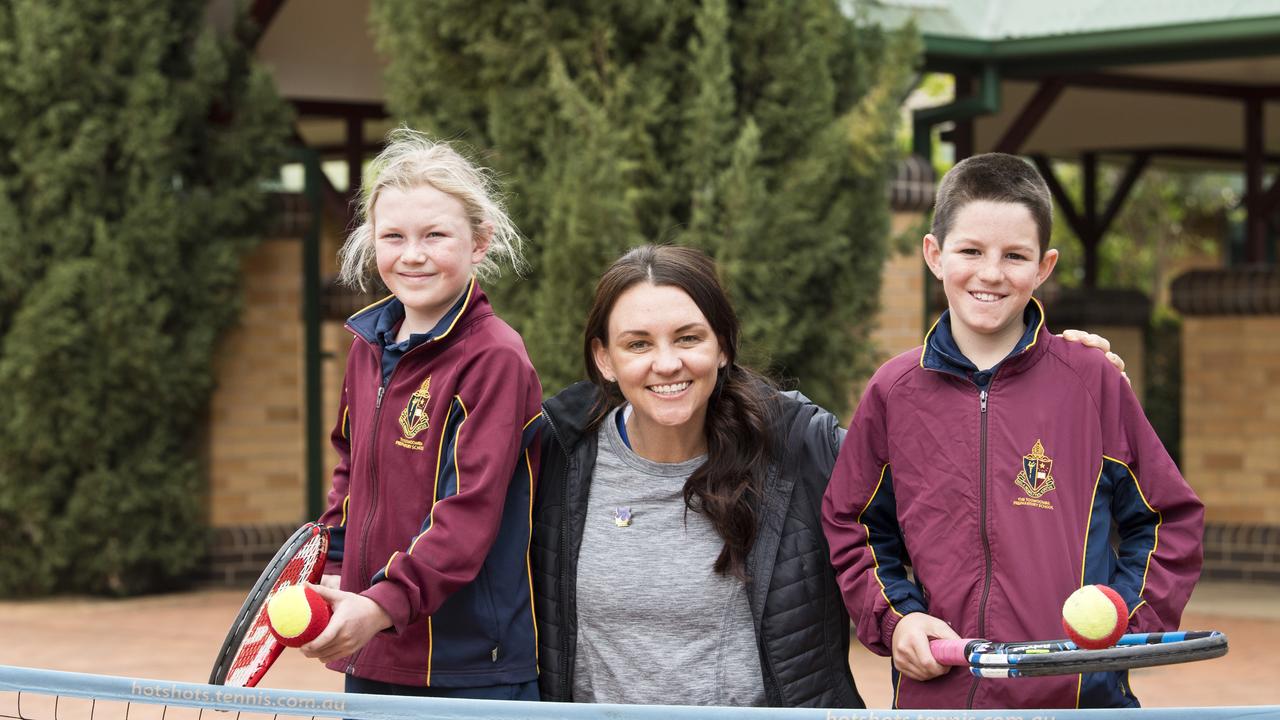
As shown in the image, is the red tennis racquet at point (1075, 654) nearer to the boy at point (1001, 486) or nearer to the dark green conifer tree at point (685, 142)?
the boy at point (1001, 486)

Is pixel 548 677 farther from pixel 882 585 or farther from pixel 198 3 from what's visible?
pixel 198 3

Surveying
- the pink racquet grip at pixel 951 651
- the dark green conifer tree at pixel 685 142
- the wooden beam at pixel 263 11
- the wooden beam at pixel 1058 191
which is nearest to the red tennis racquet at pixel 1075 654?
the pink racquet grip at pixel 951 651

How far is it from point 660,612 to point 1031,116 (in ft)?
26.2

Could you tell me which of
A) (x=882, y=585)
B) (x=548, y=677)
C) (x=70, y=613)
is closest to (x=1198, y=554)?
(x=882, y=585)

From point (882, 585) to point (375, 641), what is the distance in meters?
0.97

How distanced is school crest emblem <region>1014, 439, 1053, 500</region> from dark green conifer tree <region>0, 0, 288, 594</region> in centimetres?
722

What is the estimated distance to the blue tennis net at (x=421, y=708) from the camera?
2.33 m

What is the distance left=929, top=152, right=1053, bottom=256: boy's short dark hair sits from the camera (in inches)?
110

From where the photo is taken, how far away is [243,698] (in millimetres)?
2498

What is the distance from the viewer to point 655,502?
117 inches

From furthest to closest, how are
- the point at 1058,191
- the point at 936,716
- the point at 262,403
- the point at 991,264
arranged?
the point at 1058,191 < the point at 262,403 < the point at 991,264 < the point at 936,716

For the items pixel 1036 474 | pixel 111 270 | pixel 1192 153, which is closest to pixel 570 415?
pixel 1036 474

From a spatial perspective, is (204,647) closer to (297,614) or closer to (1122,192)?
(297,614)

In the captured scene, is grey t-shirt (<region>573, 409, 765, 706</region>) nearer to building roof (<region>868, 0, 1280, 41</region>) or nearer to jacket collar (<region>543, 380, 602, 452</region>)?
jacket collar (<region>543, 380, 602, 452</region>)
